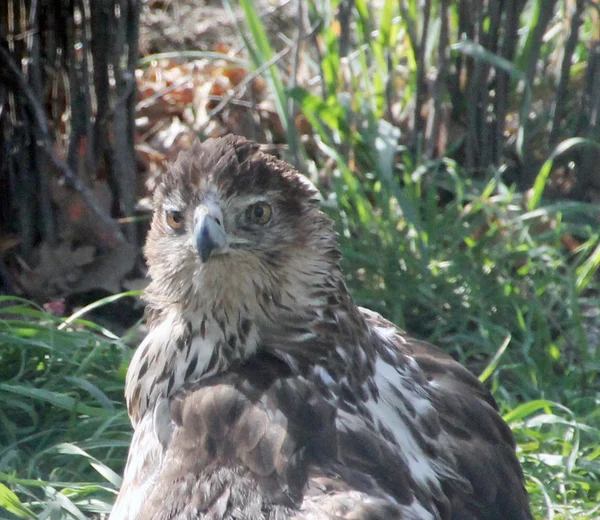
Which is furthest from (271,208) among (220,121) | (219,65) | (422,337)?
(219,65)

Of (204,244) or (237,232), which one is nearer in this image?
(204,244)

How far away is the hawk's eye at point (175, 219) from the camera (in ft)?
9.96

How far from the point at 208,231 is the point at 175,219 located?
23cm

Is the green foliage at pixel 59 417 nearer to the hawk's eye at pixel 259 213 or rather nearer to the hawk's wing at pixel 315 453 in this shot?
the hawk's wing at pixel 315 453

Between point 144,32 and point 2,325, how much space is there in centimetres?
296

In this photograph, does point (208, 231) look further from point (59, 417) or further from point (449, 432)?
point (59, 417)

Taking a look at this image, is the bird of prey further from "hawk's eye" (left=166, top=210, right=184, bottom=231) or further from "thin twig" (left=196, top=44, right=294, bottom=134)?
"thin twig" (left=196, top=44, right=294, bottom=134)

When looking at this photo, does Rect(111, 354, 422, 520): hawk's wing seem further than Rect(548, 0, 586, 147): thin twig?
No

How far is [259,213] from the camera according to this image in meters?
3.00

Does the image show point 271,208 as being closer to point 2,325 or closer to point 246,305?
point 246,305

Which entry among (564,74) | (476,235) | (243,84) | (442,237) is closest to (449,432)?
(442,237)

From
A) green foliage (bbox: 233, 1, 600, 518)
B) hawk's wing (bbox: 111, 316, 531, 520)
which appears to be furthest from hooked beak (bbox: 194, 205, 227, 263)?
green foliage (bbox: 233, 1, 600, 518)

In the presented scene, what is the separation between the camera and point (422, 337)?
482 cm

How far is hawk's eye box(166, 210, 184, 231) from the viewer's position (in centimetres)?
304
